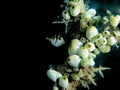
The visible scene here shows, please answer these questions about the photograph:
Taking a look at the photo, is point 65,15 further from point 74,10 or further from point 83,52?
point 83,52

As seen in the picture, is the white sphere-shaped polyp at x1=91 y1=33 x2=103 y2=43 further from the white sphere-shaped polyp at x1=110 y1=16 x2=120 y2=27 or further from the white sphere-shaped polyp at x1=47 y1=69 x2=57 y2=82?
the white sphere-shaped polyp at x1=47 y1=69 x2=57 y2=82

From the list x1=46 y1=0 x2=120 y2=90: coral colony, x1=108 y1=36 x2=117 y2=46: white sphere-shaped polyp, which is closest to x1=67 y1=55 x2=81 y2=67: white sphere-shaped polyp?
x1=46 y1=0 x2=120 y2=90: coral colony

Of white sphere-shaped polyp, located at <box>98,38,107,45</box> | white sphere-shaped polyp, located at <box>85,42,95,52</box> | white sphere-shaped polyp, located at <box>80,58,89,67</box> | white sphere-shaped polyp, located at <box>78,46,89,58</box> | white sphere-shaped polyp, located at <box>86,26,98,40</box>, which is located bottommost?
white sphere-shaped polyp, located at <box>80,58,89,67</box>

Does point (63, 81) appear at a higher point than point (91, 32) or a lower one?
lower

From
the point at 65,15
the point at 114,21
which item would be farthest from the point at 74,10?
the point at 114,21

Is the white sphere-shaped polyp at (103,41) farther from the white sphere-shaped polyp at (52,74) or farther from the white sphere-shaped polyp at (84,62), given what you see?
the white sphere-shaped polyp at (52,74)

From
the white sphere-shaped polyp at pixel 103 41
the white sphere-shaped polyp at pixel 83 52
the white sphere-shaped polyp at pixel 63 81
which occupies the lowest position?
the white sphere-shaped polyp at pixel 63 81

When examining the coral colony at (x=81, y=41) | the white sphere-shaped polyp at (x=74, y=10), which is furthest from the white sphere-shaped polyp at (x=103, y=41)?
A: the white sphere-shaped polyp at (x=74, y=10)

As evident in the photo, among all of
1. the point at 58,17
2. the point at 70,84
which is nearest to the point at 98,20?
the point at 58,17
